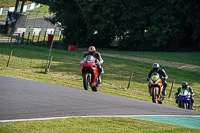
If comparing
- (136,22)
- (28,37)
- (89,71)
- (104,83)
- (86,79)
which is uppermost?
(136,22)

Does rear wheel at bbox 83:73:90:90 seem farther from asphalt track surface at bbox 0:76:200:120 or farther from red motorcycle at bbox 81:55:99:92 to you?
asphalt track surface at bbox 0:76:200:120

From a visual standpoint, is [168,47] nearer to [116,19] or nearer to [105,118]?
[116,19]

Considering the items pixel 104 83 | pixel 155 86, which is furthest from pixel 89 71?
pixel 104 83

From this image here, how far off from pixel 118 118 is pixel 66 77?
12.2m

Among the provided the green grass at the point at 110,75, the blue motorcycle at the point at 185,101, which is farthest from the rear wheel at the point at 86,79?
the blue motorcycle at the point at 185,101

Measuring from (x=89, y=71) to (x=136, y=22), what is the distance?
30.8 meters

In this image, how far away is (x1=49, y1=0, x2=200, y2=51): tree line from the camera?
1731 inches

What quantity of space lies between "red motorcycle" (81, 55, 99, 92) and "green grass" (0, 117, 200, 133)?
4889mm

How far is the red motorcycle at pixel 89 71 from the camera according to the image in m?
14.2

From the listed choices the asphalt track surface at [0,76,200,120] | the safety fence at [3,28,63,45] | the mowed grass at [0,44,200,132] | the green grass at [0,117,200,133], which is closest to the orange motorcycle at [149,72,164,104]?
the mowed grass at [0,44,200,132]

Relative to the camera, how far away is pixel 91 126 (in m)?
8.38

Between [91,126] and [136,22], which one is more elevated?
[136,22]

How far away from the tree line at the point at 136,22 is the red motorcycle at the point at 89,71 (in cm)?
2910

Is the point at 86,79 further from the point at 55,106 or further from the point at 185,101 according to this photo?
the point at 185,101
